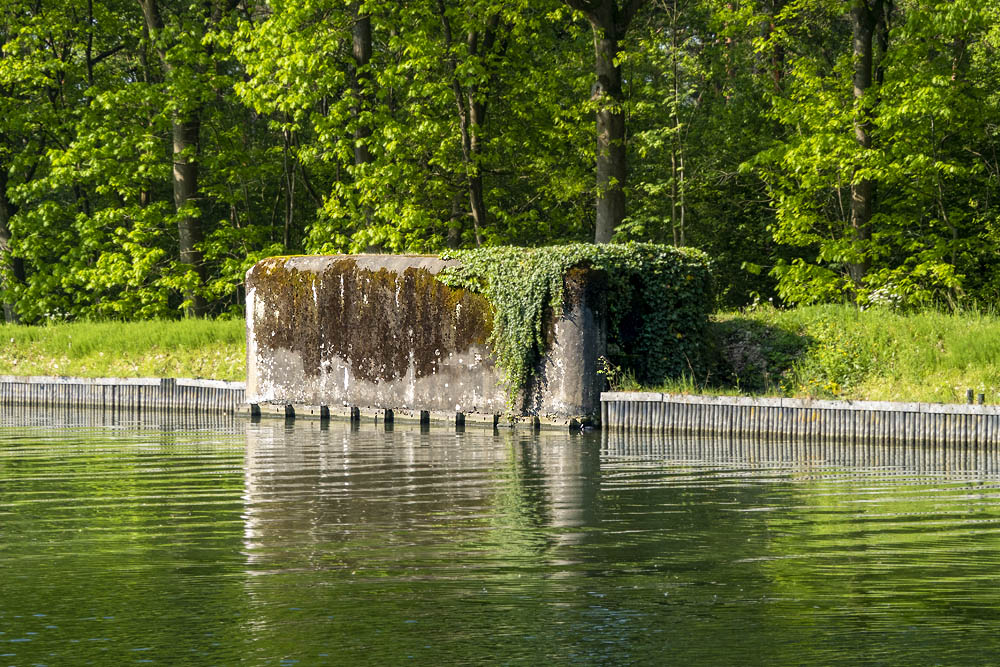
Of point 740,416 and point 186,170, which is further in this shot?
point 186,170

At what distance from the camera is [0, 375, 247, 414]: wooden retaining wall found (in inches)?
942

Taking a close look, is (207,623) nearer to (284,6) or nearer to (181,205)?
(284,6)

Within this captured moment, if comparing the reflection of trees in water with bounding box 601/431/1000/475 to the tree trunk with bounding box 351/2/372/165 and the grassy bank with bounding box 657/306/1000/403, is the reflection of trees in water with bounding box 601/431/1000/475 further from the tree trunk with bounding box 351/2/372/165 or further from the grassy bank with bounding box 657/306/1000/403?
the tree trunk with bounding box 351/2/372/165

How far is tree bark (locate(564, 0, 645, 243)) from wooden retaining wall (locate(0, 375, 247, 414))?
7590 millimetres

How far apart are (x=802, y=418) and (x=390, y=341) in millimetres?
6919

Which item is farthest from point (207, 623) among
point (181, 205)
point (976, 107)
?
point (181, 205)

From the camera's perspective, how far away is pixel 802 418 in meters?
17.6

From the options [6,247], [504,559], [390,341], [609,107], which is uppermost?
[609,107]

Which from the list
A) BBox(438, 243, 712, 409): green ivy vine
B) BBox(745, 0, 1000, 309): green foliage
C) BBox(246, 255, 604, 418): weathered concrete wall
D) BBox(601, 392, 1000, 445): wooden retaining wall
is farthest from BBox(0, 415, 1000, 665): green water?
BBox(745, 0, 1000, 309): green foliage

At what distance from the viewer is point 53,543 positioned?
33.7 feet

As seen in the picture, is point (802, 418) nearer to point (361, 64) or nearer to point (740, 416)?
point (740, 416)

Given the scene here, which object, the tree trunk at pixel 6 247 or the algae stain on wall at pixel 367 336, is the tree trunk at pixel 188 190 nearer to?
the tree trunk at pixel 6 247

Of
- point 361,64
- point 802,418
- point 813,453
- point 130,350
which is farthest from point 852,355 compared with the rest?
point 130,350

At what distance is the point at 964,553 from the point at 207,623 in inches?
199
